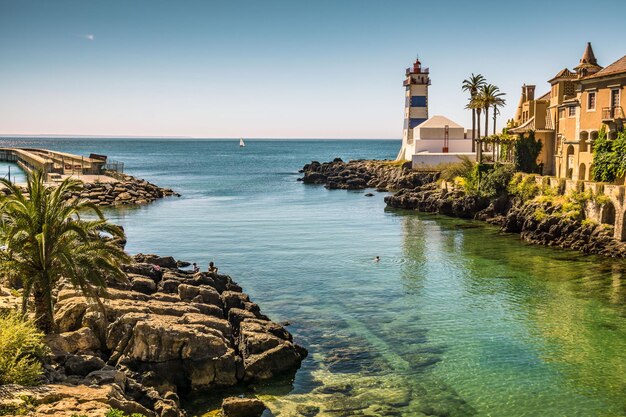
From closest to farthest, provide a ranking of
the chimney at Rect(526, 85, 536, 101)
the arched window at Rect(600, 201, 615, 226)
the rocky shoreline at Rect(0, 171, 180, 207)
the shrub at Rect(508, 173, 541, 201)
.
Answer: the arched window at Rect(600, 201, 615, 226)
the shrub at Rect(508, 173, 541, 201)
the rocky shoreline at Rect(0, 171, 180, 207)
the chimney at Rect(526, 85, 536, 101)

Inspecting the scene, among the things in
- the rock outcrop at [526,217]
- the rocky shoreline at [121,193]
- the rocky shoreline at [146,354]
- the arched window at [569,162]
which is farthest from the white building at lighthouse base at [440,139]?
the rocky shoreline at [146,354]

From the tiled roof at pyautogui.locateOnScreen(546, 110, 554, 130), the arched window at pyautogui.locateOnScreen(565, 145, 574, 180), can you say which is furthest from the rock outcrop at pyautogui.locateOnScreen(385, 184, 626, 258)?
the tiled roof at pyautogui.locateOnScreen(546, 110, 554, 130)

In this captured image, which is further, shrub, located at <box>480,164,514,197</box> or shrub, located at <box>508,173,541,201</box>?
shrub, located at <box>480,164,514,197</box>

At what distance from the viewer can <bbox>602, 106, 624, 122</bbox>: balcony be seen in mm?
55550

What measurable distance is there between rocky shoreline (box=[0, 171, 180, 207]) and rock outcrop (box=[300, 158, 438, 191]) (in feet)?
102

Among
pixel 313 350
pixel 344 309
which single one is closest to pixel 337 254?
pixel 344 309

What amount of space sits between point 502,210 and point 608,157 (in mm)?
13442

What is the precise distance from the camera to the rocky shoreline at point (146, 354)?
1856cm

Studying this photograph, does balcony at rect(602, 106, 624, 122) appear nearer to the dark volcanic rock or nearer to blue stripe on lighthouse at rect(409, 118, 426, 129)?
the dark volcanic rock

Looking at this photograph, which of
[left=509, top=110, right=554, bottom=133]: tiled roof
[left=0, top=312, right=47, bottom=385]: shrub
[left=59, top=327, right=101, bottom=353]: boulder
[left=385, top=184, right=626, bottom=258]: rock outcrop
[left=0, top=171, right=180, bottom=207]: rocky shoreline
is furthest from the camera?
[left=0, top=171, right=180, bottom=207]: rocky shoreline

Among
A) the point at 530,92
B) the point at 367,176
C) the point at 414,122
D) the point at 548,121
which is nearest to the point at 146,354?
the point at 548,121

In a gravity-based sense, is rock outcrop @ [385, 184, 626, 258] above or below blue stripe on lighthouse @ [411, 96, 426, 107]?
below

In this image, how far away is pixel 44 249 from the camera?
2270 centimetres

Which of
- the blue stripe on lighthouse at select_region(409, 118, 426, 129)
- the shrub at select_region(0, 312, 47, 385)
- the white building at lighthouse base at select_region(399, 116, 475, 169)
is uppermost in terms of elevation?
the blue stripe on lighthouse at select_region(409, 118, 426, 129)
